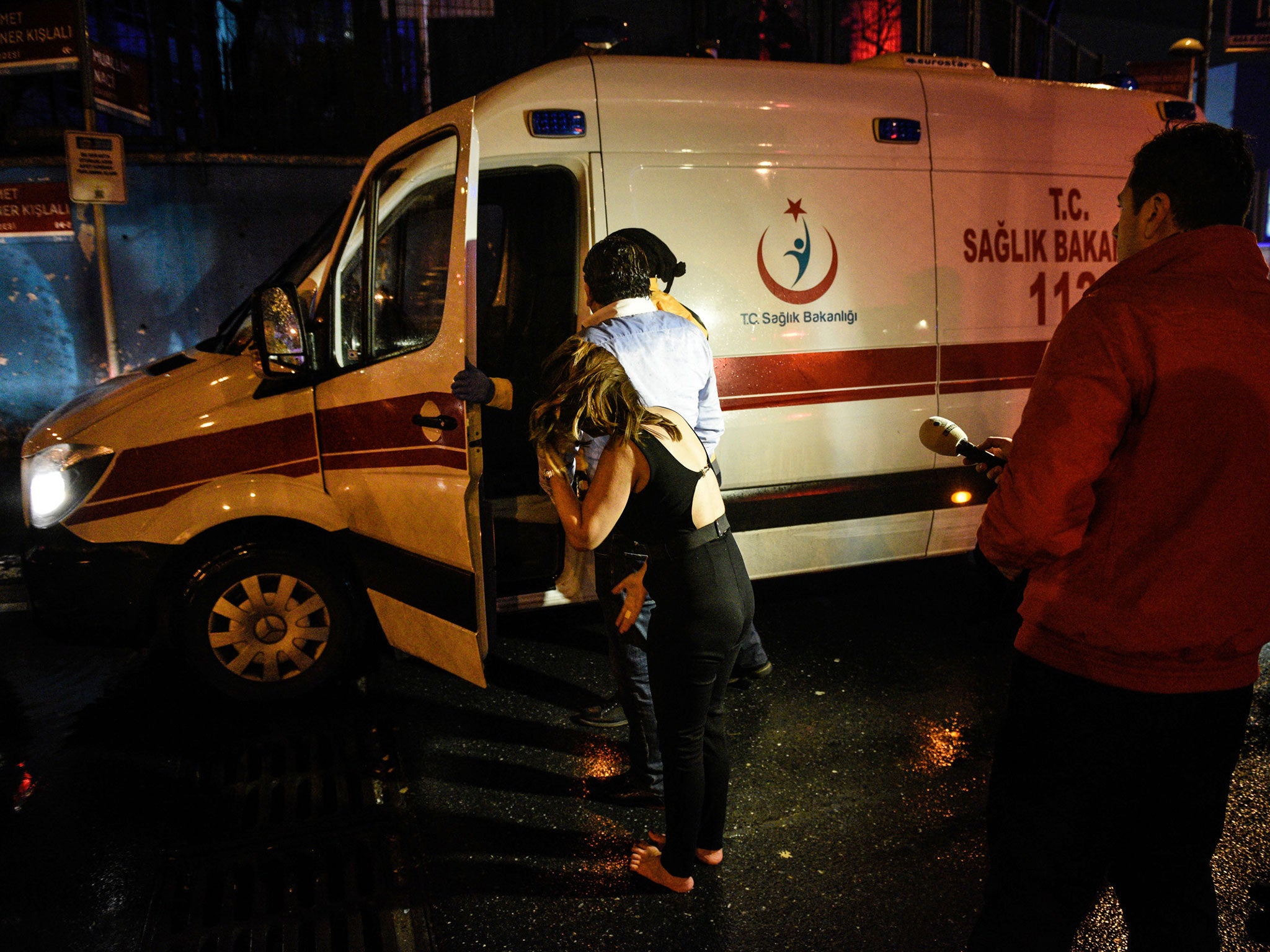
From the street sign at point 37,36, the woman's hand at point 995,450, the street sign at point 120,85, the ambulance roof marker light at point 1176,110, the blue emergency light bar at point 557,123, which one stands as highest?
the street sign at point 37,36

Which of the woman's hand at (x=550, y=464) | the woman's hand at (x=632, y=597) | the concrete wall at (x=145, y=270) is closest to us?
the woman's hand at (x=550, y=464)

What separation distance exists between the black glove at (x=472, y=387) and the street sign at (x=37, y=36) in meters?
6.45

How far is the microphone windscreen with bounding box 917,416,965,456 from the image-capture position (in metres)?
2.17

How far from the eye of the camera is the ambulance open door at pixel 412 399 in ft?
10.3

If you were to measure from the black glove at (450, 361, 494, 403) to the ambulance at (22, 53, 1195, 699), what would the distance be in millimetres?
137

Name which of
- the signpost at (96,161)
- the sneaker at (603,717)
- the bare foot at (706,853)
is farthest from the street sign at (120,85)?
the bare foot at (706,853)

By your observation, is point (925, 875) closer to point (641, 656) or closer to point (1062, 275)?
point (641, 656)

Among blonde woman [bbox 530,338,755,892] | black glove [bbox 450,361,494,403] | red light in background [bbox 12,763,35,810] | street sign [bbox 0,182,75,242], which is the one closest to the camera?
blonde woman [bbox 530,338,755,892]

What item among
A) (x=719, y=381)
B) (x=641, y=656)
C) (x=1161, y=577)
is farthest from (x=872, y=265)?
(x=1161, y=577)

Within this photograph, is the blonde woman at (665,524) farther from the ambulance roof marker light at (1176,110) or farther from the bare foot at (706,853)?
the ambulance roof marker light at (1176,110)

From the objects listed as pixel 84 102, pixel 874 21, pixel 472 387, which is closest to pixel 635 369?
pixel 472 387

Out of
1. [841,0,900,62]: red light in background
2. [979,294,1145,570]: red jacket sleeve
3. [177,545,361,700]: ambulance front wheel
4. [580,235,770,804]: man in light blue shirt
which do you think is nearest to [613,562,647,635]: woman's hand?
[580,235,770,804]: man in light blue shirt

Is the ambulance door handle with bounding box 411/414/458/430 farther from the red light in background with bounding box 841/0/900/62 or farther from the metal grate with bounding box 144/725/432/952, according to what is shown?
the red light in background with bounding box 841/0/900/62

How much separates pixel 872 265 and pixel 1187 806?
2927mm
